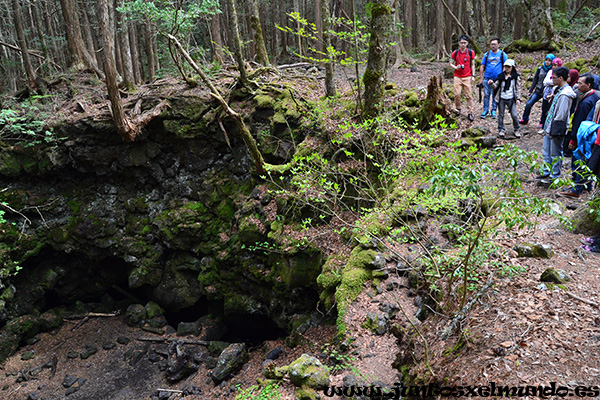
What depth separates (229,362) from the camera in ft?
28.8

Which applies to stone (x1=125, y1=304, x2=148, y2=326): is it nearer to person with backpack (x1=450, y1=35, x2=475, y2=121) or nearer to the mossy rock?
the mossy rock

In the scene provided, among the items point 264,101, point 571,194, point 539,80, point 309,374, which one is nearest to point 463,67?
point 539,80

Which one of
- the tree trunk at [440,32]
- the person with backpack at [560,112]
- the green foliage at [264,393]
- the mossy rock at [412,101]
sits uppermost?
the tree trunk at [440,32]

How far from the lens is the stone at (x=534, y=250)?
4.51m

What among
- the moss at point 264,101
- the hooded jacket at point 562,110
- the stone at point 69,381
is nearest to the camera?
the hooded jacket at point 562,110

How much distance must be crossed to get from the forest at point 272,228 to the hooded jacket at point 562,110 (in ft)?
0.58

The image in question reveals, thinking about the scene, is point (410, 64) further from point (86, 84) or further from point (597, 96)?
point (86, 84)

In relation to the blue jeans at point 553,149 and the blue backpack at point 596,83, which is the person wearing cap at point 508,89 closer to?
the blue backpack at point 596,83

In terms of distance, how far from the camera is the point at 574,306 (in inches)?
136

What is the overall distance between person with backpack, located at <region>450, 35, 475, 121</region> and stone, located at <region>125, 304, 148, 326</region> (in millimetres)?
11668

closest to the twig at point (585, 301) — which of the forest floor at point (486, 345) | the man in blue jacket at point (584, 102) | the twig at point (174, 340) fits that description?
the forest floor at point (486, 345)

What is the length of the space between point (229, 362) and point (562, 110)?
8799mm

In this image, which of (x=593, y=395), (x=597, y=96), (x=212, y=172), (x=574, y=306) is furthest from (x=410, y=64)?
(x=593, y=395)

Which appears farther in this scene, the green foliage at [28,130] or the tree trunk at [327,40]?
the green foliage at [28,130]
